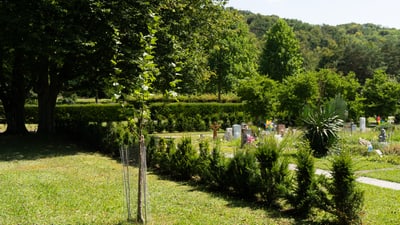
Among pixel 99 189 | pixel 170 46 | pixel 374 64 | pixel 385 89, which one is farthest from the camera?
pixel 374 64

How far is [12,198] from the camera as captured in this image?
9227 millimetres

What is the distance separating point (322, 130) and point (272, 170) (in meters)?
7.94

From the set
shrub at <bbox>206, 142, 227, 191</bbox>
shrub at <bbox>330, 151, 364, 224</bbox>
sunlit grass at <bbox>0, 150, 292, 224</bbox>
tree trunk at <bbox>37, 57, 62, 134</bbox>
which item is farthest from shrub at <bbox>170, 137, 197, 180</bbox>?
tree trunk at <bbox>37, 57, 62, 134</bbox>

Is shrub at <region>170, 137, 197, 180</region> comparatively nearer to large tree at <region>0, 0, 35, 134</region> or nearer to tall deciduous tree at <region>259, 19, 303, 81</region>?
large tree at <region>0, 0, 35, 134</region>

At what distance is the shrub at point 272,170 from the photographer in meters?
8.46

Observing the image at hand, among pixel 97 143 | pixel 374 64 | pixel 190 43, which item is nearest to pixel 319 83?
pixel 190 43

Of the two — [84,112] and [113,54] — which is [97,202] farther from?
[84,112]

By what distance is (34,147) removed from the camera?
61.2ft

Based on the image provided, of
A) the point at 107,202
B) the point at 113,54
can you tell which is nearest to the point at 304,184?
the point at 107,202

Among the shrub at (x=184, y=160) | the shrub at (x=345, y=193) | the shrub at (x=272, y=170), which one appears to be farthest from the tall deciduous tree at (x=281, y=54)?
the shrub at (x=345, y=193)

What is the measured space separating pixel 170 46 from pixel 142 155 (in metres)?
12.5

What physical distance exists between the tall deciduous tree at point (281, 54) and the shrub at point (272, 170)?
50270 millimetres

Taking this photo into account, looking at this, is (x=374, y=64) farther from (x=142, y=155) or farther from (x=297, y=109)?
(x=142, y=155)

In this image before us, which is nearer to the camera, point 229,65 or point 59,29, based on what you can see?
point 59,29
